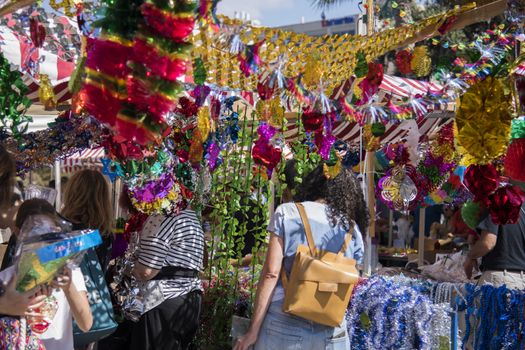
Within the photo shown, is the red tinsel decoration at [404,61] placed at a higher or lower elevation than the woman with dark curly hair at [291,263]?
higher

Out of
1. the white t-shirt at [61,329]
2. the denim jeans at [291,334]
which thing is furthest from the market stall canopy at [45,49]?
the denim jeans at [291,334]

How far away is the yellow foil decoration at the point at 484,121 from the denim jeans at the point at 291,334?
3.24ft

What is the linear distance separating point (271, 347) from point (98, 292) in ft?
2.55

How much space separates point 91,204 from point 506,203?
7.16 feet

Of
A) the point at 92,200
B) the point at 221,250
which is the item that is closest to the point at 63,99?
the point at 92,200

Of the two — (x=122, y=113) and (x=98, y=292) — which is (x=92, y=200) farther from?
(x=122, y=113)

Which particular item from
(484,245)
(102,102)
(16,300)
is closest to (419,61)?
(484,245)

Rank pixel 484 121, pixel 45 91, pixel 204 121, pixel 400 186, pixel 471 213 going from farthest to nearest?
pixel 400 186 < pixel 471 213 < pixel 204 121 < pixel 45 91 < pixel 484 121

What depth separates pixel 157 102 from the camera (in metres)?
1.95

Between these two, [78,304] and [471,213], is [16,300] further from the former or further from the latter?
[471,213]

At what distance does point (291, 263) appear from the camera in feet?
9.21

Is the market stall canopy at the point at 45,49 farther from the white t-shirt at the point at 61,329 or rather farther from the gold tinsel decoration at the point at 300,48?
the white t-shirt at the point at 61,329

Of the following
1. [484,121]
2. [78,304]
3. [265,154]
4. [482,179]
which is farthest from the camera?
[265,154]

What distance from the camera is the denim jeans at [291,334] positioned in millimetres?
2768
